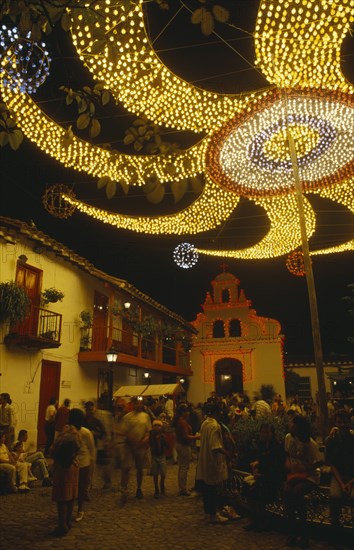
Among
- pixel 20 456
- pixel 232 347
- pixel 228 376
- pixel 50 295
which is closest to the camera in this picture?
pixel 20 456

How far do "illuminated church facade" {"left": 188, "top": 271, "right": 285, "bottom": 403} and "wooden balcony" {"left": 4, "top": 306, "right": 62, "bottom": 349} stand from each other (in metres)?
17.5

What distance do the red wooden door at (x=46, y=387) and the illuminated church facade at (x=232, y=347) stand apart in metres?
16.6

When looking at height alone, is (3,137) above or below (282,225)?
below

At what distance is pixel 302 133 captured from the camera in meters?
9.13

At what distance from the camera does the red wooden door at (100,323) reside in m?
17.1

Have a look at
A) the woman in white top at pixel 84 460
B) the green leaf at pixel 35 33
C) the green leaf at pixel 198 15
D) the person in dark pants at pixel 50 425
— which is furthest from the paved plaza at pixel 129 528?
the green leaf at pixel 198 15

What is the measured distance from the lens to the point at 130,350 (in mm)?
20812

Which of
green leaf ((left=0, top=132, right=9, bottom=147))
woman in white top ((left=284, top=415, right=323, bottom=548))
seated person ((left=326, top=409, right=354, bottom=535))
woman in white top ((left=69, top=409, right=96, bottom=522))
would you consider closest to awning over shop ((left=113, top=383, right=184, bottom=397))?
woman in white top ((left=69, top=409, right=96, bottom=522))

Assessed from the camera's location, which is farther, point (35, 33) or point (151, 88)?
point (151, 88)

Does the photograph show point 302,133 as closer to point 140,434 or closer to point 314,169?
point 314,169

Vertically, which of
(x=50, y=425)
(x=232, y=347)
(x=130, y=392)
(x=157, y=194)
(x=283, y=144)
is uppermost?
(x=283, y=144)

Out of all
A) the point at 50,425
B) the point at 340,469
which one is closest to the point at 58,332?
the point at 50,425

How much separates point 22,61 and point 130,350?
17.4m

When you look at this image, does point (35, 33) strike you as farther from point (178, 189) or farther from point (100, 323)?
point (100, 323)
